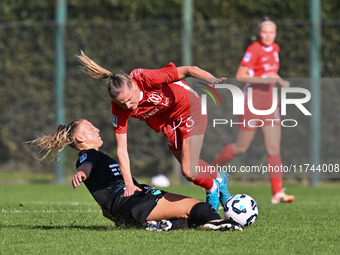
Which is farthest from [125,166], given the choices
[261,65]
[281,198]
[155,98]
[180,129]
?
[261,65]

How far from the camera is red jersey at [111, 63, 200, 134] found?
6.02m

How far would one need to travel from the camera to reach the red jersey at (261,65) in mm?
9047

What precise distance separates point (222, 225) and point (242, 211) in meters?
0.48

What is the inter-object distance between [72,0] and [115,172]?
7.96 meters

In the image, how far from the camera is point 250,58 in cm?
905

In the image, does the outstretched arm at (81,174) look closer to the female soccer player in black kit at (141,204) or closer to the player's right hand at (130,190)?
the female soccer player in black kit at (141,204)

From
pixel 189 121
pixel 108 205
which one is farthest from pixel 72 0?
pixel 108 205

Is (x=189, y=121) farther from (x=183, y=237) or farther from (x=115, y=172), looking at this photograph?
(x=183, y=237)

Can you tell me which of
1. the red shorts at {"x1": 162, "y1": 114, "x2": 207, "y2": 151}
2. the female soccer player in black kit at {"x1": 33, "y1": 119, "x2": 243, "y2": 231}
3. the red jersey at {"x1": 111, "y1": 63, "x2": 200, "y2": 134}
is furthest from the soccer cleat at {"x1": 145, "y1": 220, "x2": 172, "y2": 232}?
the red shorts at {"x1": 162, "y1": 114, "x2": 207, "y2": 151}

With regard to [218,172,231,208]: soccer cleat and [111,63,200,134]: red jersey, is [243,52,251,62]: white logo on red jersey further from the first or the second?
[218,172,231,208]: soccer cleat

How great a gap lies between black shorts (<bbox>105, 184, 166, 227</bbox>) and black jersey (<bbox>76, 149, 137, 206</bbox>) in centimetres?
7

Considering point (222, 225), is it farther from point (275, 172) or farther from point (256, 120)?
point (256, 120)

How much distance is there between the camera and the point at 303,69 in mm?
12047

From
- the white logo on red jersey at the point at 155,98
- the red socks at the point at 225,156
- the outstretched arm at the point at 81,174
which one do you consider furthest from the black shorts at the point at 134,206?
the red socks at the point at 225,156
